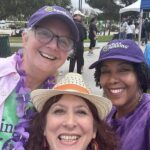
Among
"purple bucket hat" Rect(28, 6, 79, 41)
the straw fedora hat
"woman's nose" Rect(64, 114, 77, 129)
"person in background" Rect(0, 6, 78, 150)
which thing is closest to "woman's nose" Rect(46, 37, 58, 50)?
"person in background" Rect(0, 6, 78, 150)

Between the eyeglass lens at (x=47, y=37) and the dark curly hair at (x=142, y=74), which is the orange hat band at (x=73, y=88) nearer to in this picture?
the eyeglass lens at (x=47, y=37)

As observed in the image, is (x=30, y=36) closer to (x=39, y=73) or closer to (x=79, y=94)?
(x=39, y=73)

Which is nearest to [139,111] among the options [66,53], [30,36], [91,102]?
[91,102]

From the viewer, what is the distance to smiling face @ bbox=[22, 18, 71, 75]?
8.46 ft

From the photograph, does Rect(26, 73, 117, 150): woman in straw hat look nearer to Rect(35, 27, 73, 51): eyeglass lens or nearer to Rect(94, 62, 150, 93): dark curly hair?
Rect(35, 27, 73, 51): eyeglass lens

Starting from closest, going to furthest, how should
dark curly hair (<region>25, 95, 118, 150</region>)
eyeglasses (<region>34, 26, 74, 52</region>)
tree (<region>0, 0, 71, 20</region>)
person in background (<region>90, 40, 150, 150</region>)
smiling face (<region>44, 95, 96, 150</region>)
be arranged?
smiling face (<region>44, 95, 96, 150</region>) < dark curly hair (<region>25, 95, 118, 150</region>) < eyeglasses (<region>34, 26, 74, 52</region>) < person in background (<region>90, 40, 150, 150</region>) < tree (<region>0, 0, 71, 20</region>)

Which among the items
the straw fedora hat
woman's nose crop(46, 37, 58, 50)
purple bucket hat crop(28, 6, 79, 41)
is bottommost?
the straw fedora hat

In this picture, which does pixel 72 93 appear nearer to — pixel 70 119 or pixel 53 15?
pixel 70 119

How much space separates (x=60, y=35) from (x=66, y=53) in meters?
0.15

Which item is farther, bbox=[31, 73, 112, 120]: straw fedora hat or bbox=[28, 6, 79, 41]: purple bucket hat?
bbox=[28, 6, 79, 41]: purple bucket hat

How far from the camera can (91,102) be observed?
2420 mm

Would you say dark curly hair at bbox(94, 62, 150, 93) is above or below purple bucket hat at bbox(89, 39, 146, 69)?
below

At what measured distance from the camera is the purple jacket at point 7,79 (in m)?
2.58

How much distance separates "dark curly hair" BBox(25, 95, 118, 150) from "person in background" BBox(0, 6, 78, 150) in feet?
0.26
